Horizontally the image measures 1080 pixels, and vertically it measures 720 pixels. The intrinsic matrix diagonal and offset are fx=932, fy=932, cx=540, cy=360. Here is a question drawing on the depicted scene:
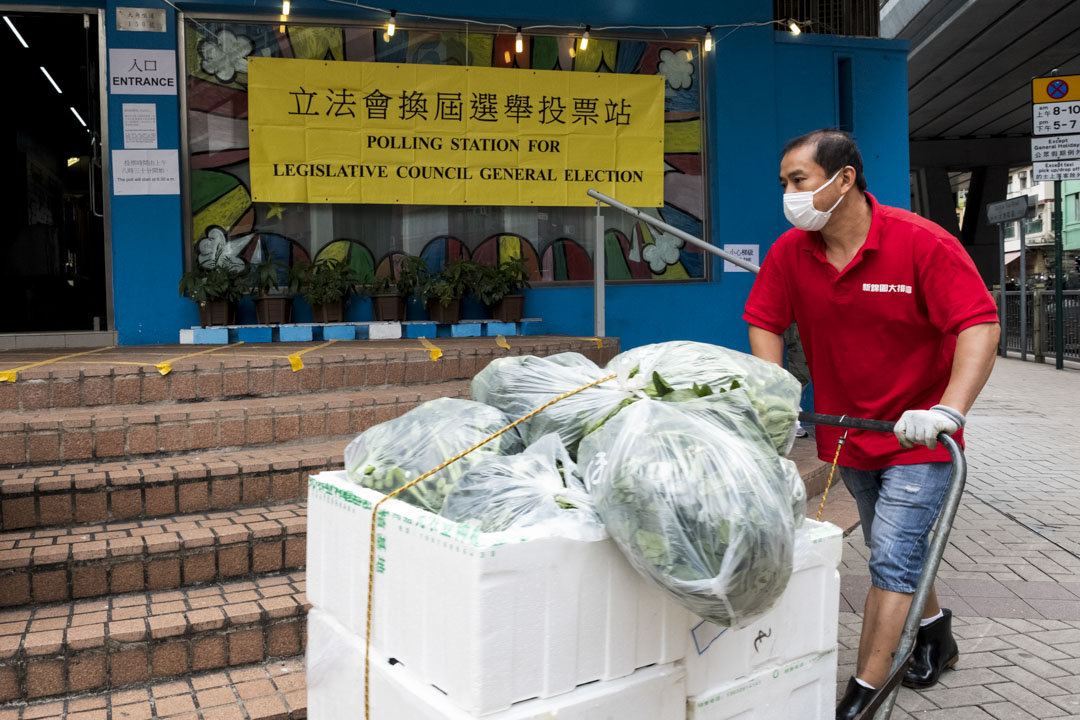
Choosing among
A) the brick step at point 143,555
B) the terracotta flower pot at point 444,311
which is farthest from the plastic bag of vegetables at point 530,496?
the terracotta flower pot at point 444,311

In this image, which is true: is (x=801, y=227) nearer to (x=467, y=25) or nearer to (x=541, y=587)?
(x=541, y=587)

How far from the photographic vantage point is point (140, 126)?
284 inches

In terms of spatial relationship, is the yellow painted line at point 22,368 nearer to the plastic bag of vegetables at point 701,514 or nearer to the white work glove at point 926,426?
the plastic bag of vegetables at point 701,514

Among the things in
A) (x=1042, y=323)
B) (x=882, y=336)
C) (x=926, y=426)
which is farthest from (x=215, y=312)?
(x=1042, y=323)

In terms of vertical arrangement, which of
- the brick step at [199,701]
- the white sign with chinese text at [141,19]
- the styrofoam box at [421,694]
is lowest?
the brick step at [199,701]

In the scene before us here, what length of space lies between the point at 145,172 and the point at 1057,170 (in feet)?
38.8

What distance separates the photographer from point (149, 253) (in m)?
7.23

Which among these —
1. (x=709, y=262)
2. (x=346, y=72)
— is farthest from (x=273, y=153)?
(x=709, y=262)

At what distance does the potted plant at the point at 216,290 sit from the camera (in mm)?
7039

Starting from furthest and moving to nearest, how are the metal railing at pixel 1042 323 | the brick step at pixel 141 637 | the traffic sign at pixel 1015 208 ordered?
the traffic sign at pixel 1015 208 < the metal railing at pixel 1042 323 < the brick step at pixel 141 637

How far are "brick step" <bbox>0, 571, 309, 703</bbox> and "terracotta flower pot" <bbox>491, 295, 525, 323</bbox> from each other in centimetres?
441

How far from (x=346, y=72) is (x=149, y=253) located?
7.08ft

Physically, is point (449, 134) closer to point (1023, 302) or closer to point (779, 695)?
point (779, 695)

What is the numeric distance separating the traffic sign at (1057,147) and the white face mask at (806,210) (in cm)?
1164
